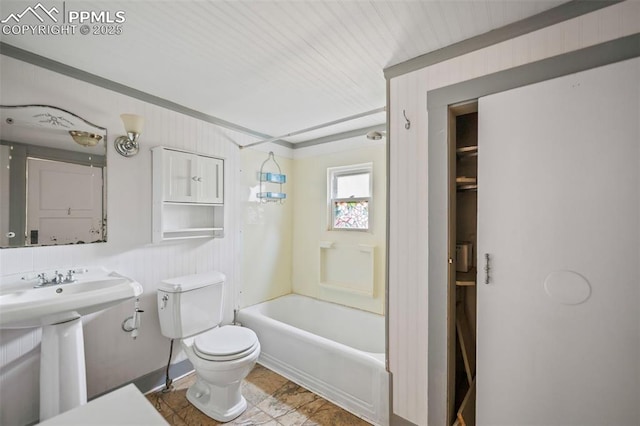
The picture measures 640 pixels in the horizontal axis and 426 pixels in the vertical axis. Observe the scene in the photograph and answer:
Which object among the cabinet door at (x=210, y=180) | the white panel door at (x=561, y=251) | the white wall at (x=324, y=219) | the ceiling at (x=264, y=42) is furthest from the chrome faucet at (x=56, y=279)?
the white panel door at (x=561, y=251)

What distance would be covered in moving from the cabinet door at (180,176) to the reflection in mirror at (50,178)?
0.39 metres

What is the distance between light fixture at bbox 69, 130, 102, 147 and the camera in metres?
1.86

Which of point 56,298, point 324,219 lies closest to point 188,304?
point 56,298

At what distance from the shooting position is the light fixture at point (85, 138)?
73.2 inches

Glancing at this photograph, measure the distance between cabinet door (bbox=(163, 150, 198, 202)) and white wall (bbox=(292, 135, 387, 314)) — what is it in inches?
54.0

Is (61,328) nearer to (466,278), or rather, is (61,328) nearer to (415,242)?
(415,242)

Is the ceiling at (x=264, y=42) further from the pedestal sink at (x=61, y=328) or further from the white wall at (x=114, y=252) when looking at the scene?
→ the pedestal sink at (x=61, y=328)

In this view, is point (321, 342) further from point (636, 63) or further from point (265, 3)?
point (636, 63)

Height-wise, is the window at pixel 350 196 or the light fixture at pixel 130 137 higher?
the light fixture at pixel 130 137

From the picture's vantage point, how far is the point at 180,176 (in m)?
2.27

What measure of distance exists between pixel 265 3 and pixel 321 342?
2.09 m

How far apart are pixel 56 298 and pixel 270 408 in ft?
4.85

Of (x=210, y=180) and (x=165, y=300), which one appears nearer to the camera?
(x=165, y=300)

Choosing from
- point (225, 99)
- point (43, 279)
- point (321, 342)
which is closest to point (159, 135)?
point (225, 99)
